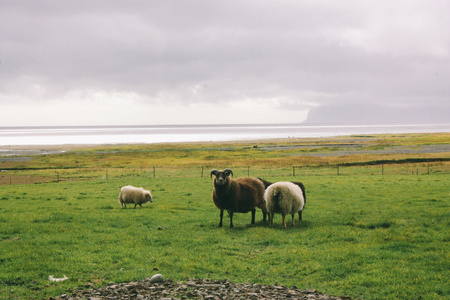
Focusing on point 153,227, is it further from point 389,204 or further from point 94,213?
point 389,204

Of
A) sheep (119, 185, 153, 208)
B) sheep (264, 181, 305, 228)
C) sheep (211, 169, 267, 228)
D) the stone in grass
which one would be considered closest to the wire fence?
sheep (119, 185, 153, 208)

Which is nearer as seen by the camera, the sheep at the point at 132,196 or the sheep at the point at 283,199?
the sheep at the point at 283,199

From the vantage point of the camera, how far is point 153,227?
16500 mm

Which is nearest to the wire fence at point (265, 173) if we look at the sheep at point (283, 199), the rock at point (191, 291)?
the sheep at point (283, 199)

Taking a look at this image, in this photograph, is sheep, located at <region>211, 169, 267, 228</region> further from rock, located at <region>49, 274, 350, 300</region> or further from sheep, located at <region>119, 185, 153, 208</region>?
sheep, located at <region>119, 185, 153, 208</region>

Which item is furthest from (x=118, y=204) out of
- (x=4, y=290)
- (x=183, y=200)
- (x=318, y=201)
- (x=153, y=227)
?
(x=4, y=290)

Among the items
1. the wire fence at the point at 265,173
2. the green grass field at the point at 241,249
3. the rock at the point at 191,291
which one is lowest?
the wire fence at the point at 265,173

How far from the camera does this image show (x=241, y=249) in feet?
42.4

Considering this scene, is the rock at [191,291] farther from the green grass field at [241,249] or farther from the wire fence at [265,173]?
the wire fence at [265,173]

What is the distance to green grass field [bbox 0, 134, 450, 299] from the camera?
31.5ft

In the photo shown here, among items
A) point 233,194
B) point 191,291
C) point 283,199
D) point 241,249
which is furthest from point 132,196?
point 191,291

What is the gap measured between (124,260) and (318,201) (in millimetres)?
15771

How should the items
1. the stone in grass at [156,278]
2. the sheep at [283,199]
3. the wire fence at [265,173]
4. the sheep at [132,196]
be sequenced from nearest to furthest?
the stone in grass at [156,278], the sheep at [283,199], the sheep at [132,196], the wire fence at [265,173]

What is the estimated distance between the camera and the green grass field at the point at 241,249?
31.5ft
